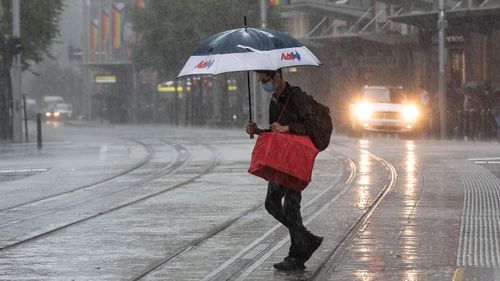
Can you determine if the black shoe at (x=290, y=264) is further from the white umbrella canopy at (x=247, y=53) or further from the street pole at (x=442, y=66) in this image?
the street pole at (x=442, y=66)

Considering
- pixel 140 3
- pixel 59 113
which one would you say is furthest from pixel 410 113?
pixel 59 113

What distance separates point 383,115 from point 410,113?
95 centimetres

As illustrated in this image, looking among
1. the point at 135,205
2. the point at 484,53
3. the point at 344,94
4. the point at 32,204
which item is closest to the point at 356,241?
the point at 135,205

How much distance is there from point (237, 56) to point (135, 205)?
7270mm

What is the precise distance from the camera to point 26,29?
47094 mm

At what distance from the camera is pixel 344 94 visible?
65812mm

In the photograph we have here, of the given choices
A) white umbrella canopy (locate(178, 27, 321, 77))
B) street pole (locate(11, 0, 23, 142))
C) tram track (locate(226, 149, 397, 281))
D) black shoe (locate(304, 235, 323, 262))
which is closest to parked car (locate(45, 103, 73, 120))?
street pole (locate(11, 0, 23, 142))

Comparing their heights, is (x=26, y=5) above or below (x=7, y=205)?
above

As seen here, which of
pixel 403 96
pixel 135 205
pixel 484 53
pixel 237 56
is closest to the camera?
pixel 237 56

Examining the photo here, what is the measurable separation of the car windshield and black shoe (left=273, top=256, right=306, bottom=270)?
108 ft

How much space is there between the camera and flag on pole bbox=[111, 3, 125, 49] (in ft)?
293

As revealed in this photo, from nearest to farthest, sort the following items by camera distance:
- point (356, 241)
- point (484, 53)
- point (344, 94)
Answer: point (356, 241) < point (484, 53) < point (344, 94)

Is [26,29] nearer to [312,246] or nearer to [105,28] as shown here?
[312,246]

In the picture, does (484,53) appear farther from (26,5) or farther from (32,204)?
(32,204)
